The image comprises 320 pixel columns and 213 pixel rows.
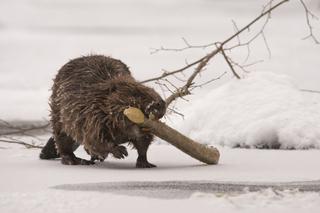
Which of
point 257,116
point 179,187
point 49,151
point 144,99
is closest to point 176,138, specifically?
point 144,99

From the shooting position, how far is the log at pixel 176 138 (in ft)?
13.9

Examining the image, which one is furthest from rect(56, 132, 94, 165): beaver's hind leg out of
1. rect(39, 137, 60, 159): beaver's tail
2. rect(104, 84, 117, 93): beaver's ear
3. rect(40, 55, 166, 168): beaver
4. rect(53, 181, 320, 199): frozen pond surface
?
rect(53, 181, 320, 199): frozen pond surface

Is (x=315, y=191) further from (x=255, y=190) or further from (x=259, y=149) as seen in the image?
(x=259, y=149)

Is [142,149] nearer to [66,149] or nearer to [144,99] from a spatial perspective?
[144,99]

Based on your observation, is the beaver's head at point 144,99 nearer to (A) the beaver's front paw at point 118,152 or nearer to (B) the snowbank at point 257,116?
(A) the beaver's front paw at point 118,152

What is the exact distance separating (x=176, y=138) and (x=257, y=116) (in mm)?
1555

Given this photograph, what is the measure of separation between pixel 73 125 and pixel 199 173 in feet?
3.50

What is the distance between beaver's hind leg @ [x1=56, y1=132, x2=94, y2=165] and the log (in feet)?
2.46

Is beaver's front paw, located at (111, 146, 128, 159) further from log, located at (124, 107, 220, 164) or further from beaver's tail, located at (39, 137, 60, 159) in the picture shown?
beaver's tail, located at (39, 137, 60, 159)

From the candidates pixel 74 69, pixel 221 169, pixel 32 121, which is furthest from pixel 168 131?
pixel 32 121

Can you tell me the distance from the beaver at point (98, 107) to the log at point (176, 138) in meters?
0.06

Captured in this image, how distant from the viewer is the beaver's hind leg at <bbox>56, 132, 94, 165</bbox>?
4844mm

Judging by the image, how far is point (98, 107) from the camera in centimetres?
443

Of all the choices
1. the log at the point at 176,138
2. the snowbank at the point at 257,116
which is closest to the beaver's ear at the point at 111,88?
the log at the point at 176,138
